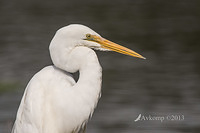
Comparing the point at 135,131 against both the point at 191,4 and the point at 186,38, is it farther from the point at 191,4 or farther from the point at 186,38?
the point at 191,4

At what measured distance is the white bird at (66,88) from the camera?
4.16 m

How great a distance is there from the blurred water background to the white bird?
203cm

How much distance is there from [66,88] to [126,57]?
4.54 metres

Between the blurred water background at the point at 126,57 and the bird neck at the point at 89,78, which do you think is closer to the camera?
the bird neck at the point at 89,78

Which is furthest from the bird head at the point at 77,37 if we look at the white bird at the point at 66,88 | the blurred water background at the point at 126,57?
the blurred water background at the point at 126,57

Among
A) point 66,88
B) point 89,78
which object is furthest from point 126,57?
point 89,78

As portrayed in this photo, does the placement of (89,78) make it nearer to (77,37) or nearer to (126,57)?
(77,37)

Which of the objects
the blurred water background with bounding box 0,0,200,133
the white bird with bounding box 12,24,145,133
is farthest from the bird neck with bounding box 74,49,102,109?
the blurred water background with bounding box 0,0,200,133

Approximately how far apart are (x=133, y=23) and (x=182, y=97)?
3.76 metres

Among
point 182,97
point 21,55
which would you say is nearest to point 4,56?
point 21,55

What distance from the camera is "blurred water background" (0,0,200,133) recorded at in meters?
6.79

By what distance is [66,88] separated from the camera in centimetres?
431

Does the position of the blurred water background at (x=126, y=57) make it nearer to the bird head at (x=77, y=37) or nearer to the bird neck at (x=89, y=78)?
the bird neck at (x=89, y=78)

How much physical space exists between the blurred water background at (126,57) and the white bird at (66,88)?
2.03 m
